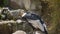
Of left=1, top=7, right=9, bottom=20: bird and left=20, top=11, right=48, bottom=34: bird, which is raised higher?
left=1, top=7, right=9, bottom=20: bird

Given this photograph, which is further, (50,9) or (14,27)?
(50,9)

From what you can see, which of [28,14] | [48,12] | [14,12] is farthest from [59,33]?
[14,12]

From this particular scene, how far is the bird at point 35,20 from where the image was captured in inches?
50.7

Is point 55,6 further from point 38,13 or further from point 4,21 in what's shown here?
point 4,21

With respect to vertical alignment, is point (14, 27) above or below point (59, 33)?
above

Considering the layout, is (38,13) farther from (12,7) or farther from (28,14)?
(12,7)

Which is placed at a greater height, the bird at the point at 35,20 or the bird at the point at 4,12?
the bird at the point at 4,12

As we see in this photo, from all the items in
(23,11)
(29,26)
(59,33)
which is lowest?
(59,33)

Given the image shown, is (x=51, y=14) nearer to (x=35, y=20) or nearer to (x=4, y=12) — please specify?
(x=35, y=20)

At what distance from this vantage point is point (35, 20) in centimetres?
131

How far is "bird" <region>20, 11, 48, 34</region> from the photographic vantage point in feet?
4.23

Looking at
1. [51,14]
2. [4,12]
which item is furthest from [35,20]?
[4,12]

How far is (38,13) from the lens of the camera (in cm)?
138

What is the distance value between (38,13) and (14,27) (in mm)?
298
